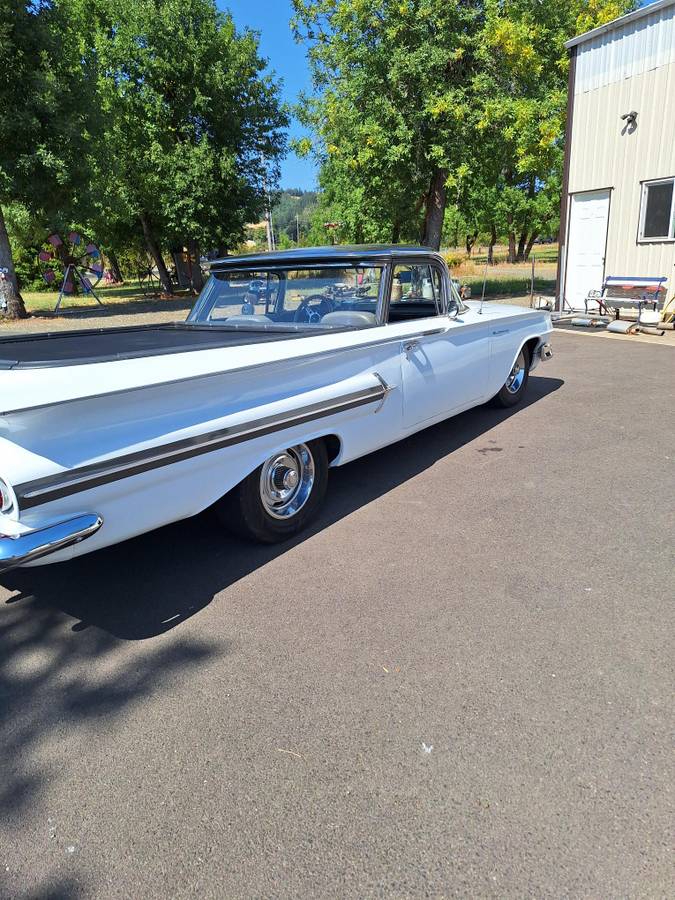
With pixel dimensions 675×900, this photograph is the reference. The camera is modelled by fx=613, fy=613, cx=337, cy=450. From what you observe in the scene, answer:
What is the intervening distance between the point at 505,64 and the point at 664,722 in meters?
16.8

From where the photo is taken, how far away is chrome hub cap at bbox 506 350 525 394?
20.8ft

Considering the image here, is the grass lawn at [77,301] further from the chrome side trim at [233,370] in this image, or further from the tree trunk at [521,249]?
the tree trunk at [521,249]

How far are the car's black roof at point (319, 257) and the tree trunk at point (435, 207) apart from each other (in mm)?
12978

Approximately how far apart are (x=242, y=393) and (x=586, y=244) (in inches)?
496

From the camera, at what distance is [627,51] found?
11.7 meters

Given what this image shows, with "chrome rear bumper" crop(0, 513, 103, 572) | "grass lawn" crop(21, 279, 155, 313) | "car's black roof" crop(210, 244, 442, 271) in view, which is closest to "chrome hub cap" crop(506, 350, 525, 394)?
"car's black roof" crop(210, 244, 442, 271)

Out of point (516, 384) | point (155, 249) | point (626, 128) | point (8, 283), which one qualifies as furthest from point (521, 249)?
point (516, 384)

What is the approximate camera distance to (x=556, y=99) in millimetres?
15703

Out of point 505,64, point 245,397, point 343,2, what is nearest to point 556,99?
point 505,64

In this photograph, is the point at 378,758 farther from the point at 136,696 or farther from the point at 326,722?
the point at 136,696

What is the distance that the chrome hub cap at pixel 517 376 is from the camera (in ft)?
20.8

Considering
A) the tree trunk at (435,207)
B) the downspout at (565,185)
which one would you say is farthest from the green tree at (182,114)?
the downspout at (565,185)

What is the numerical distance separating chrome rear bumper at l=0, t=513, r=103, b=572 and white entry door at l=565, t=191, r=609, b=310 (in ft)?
42.9

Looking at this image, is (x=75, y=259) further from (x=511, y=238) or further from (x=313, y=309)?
(x=511, y=238)
